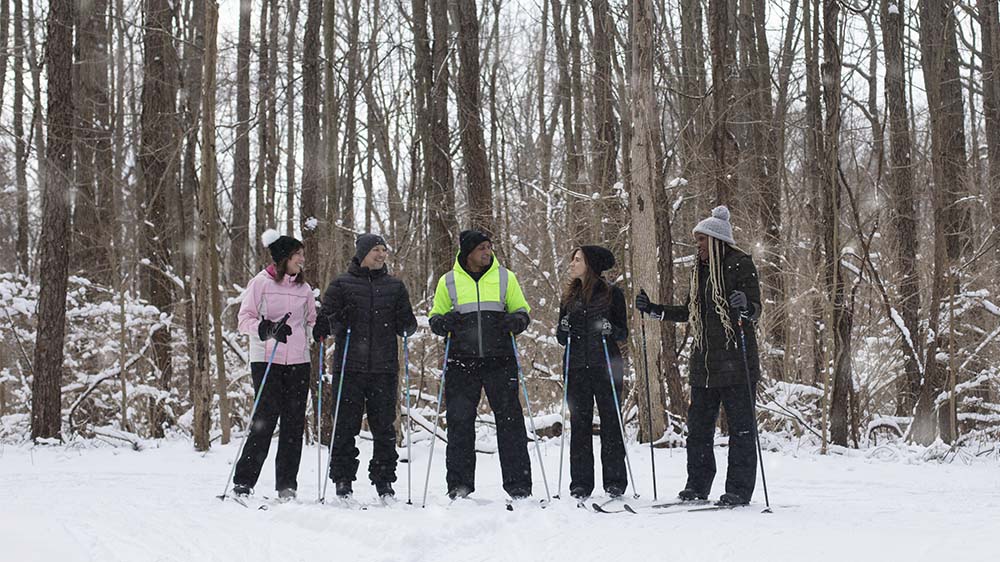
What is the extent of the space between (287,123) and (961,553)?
2367 centimetres

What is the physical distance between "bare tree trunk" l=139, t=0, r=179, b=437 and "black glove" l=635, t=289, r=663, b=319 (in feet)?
29.4

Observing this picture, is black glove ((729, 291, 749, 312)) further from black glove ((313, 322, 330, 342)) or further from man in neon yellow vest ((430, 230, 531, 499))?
black glove ((313, 322, 330, 342))

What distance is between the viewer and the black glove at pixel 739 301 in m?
5.80

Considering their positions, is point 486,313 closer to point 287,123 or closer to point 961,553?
point 961,553

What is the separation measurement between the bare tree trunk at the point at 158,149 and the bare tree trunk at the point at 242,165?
145 centimetres

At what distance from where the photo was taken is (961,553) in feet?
13.4

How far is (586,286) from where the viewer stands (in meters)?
6.42

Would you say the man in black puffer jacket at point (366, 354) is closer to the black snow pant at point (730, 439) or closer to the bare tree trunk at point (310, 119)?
the black snow pant at point (730, 439)

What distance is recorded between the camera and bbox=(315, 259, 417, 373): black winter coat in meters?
6.35

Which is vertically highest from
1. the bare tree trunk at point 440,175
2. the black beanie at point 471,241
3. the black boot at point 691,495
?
the bare tree trunk at point 440,175

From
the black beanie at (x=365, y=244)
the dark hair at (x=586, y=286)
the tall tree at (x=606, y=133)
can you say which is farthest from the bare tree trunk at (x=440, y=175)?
the dark hair at (x=586, y=286)

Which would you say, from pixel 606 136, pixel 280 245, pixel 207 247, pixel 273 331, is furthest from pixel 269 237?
pixel 606 136

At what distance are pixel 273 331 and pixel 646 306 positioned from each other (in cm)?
254

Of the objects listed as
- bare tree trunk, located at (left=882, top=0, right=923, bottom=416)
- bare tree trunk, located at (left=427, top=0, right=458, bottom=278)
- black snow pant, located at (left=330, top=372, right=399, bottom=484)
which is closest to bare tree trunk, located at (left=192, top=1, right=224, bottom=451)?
bare tree trunk, located at (left=427, top=0, right=458, bottom=278)
